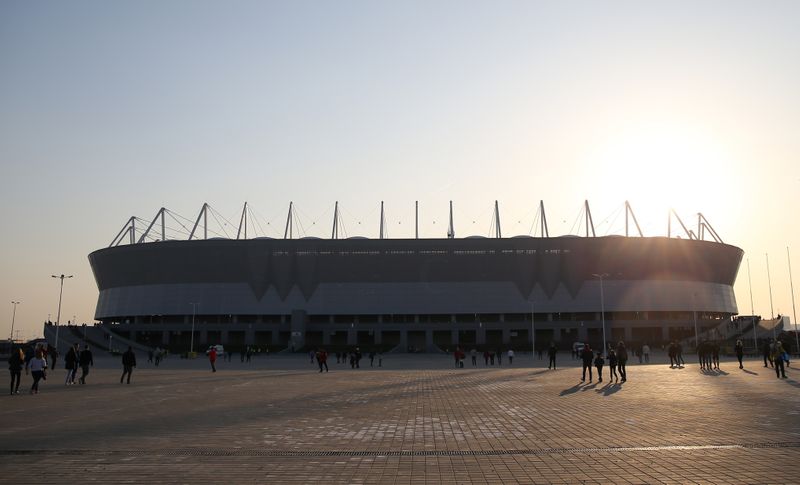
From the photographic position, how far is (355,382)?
93.7 ft

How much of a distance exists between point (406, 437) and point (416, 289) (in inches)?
3918

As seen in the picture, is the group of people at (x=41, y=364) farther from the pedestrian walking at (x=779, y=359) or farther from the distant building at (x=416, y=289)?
the distant building at (x=416, y=289)

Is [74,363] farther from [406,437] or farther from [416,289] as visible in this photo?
[416,289]

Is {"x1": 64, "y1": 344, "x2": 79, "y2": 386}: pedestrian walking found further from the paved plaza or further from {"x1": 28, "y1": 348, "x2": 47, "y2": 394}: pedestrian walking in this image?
the paved plaza

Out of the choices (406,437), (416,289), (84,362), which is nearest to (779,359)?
(406,437)

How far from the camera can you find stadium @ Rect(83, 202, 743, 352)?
10938cm

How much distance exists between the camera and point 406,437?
12.2 meters

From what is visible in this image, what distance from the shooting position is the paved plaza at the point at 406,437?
881 centimetres

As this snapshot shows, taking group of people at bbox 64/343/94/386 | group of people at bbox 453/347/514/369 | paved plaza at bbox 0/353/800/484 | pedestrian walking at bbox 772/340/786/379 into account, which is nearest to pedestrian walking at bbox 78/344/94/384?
group of people at bbox 64/343/94/386

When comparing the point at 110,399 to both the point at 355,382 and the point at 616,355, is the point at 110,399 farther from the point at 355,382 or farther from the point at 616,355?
the point at 616,355

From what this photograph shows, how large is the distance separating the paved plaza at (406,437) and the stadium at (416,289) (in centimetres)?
8793

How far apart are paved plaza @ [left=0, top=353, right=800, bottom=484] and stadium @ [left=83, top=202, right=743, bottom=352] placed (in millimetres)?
87933

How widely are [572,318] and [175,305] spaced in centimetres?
7419

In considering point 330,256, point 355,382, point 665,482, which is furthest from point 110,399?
point 330,256
